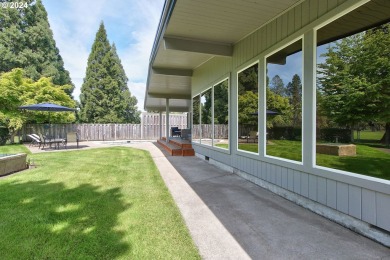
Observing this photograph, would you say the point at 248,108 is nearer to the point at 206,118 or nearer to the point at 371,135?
the point at 371,135

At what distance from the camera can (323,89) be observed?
3039 millimetres

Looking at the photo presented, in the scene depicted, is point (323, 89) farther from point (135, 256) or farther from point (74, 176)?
point (74, 176)

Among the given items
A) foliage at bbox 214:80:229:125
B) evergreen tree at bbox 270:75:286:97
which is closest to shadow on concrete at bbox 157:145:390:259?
evergreen tree at bbox 270:75:286:97

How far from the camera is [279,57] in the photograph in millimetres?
3973

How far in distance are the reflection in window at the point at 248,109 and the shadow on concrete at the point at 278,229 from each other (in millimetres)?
1096

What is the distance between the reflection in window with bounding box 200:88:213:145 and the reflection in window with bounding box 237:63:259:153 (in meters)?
1.97

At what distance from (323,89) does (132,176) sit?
4.21 meters

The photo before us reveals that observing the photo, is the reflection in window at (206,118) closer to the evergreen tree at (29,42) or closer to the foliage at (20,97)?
the foliage at (20,97)

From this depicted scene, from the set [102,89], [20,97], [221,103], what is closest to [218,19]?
[221,103]

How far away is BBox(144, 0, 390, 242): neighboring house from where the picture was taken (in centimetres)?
252

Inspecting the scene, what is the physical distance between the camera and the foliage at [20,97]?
39.9ft

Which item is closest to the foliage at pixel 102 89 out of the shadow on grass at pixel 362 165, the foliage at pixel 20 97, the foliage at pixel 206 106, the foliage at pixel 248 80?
the foliage at pixel 20 97

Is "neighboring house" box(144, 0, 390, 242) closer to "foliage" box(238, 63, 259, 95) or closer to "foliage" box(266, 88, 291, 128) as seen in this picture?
"foliage" box(238, 63, 259, 95)

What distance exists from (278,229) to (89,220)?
2282 millimetres
